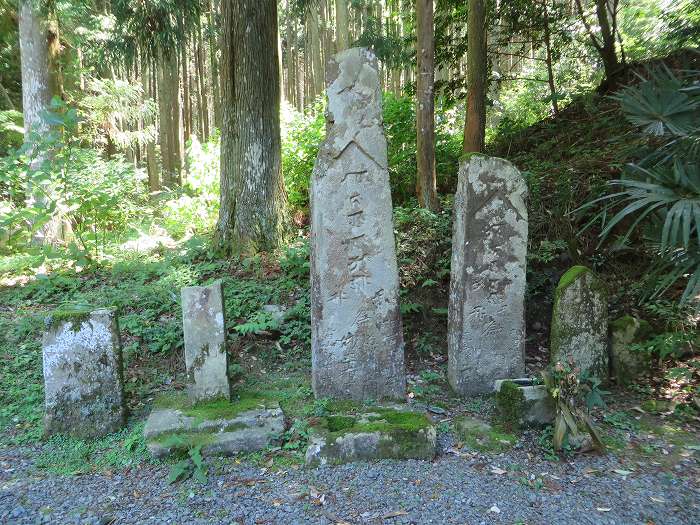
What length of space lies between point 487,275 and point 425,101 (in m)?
3.74

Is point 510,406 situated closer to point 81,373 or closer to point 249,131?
point 81,373

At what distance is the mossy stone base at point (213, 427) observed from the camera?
3.58 metres

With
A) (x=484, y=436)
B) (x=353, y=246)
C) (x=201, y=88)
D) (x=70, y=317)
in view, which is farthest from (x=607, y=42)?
(x=201, y=88)

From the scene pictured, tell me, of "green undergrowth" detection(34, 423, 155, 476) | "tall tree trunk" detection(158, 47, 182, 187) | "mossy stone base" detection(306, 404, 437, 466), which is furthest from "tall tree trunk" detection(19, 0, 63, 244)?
"mossy stone base" detection(306, 404, 437, 466)

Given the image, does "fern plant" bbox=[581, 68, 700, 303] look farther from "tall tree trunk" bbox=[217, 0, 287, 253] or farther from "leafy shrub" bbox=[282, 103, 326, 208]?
"leafy shrub" bbox=[282, 103, 326, 208]

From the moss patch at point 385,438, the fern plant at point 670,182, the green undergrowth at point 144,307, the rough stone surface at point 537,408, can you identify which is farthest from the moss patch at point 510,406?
the green undergrowth at point 144,307

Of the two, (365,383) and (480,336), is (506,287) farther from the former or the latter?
(365,383)

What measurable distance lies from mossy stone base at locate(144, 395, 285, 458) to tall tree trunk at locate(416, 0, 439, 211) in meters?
4.43

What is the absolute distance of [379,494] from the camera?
3178 millimetres

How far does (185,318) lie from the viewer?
13.0 ft

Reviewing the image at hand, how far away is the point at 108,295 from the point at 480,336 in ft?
14.2

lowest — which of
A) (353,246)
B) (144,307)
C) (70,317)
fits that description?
(144,307)

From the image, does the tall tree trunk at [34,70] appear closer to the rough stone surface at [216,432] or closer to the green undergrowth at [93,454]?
the green undergrowth at [93,454]

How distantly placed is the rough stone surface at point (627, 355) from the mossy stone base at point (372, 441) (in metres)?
2.23
